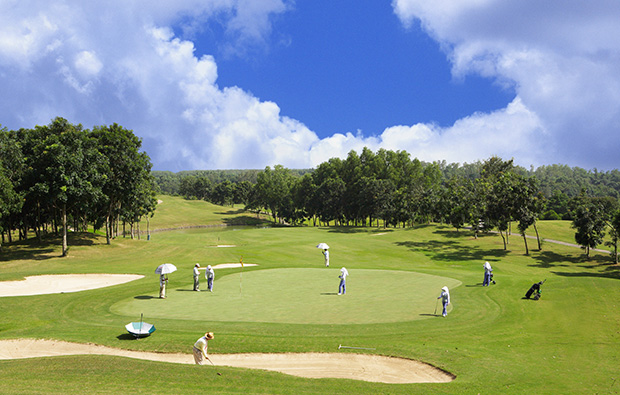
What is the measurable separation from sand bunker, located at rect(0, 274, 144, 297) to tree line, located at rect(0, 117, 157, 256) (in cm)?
1339

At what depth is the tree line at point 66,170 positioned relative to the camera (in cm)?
4581

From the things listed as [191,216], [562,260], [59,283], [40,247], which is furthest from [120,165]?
[191,216]

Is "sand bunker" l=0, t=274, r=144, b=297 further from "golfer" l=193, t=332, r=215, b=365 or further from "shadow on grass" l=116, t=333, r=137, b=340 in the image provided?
"golfer" l=193, t=332, r=215, b=365

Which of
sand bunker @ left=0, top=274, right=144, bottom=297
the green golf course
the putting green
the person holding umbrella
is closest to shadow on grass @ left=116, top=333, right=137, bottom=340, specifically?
the green golf course

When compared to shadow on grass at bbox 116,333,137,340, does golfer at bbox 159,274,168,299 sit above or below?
above

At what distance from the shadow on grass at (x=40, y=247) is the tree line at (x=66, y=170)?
7.80 feet

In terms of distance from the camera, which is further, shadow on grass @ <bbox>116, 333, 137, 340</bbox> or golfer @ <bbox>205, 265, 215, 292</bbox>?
golfer @ <bbox>205, 265, 215, 292</bbox>

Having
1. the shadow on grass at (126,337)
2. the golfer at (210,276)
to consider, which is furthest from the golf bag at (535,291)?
the shadow on grass at (126,337)

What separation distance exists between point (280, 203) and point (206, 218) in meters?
32.1

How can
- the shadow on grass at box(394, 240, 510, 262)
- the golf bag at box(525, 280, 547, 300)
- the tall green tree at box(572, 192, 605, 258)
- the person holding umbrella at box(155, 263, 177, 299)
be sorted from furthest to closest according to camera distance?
the shadow on grass at box(394, 240, 510, 262), the tall green tree at box(572, 192, 605, 258), the golf bag at box(525, 280, 547, 300), the person holding umbrella at box(155, 263, 177, 299)

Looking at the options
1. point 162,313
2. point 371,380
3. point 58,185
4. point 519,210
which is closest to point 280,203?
point 519,210

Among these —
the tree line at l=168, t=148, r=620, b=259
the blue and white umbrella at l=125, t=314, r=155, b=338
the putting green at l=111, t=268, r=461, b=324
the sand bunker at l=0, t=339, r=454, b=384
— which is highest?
the tree line at l=168, t=148, r=620, b=259

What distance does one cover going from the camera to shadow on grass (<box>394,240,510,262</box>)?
66.4 metres

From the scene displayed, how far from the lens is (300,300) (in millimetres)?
25453
